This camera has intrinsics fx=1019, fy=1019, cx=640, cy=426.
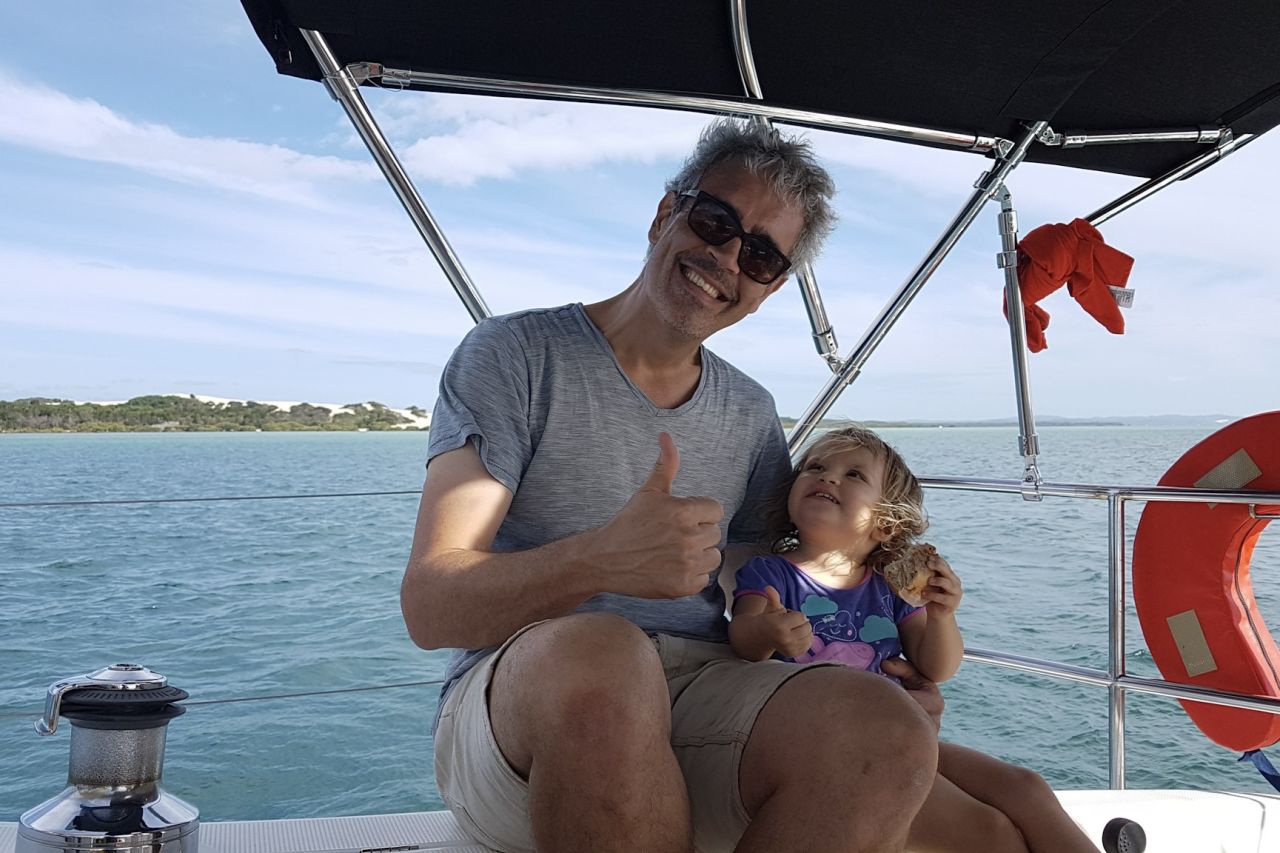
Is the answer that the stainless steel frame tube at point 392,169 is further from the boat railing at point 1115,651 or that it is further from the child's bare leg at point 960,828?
the child's bare leg at point 960,828

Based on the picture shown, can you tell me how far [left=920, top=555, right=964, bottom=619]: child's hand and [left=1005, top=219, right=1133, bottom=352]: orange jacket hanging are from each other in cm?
69

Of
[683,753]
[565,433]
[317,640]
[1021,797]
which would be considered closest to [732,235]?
[565,433]

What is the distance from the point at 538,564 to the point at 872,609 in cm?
66

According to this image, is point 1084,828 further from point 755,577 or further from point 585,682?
point 585,682

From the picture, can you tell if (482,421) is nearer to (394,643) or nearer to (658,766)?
(658,766)

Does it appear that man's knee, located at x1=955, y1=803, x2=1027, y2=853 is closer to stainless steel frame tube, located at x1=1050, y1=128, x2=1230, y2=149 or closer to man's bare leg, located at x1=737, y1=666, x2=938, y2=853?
man's bare leg, located at x1=737, y1=666, x2=938, y2=853

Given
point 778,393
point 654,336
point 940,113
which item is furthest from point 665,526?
point 940,113

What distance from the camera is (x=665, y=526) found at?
3.38 ft

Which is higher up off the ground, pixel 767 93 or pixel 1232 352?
pixel 1232 352

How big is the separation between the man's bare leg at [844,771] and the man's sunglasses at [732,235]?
651 millimetres

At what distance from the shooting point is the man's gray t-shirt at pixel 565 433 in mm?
1312

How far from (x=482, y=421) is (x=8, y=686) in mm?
6712

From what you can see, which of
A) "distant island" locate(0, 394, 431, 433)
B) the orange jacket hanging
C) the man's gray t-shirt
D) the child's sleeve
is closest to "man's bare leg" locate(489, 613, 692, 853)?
the man's gray t-shirt

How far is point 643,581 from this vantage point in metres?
1.04
